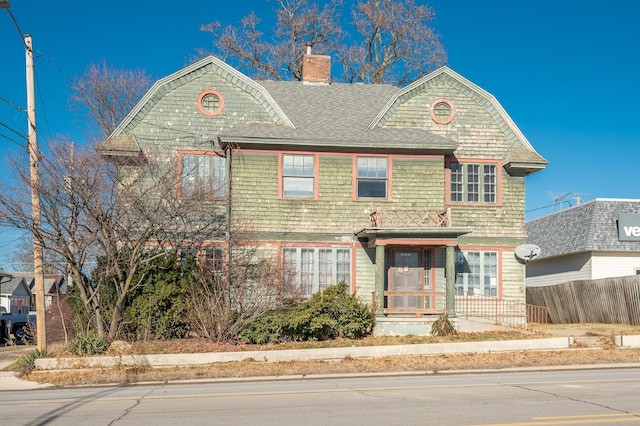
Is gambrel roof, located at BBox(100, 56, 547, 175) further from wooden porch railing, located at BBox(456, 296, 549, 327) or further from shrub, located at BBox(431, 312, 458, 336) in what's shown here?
shrub, located at BBox(431, 312, 458, 336)

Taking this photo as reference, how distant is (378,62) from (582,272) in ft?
62.7

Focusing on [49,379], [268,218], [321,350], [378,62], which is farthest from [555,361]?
[378,62]

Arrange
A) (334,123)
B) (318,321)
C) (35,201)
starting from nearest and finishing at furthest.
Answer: (35,201) < (318,321) < (334,123)

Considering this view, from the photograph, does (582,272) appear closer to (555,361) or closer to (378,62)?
(555,361)

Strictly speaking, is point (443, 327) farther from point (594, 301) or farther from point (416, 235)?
point (594, 301)

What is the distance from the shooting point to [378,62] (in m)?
42.3

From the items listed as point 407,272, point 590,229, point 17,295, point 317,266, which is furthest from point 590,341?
point 17,295

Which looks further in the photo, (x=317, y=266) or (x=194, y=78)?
(x=194, y=78)

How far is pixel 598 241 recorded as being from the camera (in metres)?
28.6

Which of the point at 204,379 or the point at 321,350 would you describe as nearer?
the point at 204,379

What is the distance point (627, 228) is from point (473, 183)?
8780 millimetres

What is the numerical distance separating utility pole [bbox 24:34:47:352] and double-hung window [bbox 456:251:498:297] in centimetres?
1340

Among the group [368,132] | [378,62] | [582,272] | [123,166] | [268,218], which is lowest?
[582,272]

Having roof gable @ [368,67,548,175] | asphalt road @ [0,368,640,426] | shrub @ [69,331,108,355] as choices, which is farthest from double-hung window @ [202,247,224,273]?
asphalt road @ [0,368,640,426]
